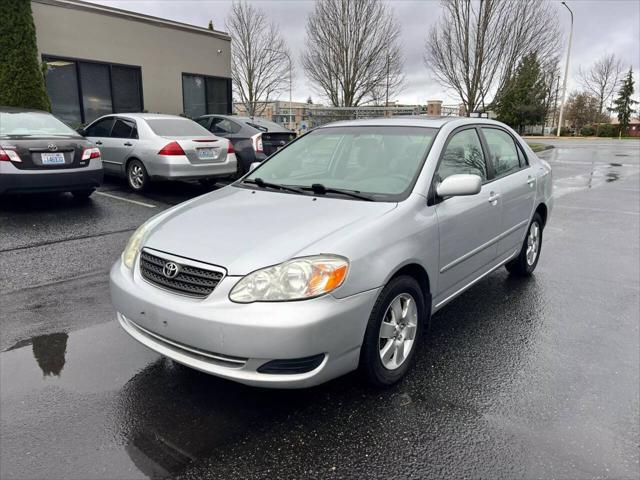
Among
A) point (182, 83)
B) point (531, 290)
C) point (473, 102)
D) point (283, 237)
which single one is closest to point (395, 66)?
point (473, 102)

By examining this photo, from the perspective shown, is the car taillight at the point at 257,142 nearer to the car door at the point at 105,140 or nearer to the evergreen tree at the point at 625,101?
the car door at the point at 105,140

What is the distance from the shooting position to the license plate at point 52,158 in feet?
23.1

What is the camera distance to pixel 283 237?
278cm

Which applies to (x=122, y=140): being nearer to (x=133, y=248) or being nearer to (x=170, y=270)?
(x=133, y=248)

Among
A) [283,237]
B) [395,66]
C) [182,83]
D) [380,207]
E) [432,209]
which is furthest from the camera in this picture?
[395,66]

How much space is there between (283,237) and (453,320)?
78.2 inches

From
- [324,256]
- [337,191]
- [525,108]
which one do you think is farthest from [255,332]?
[525,108]

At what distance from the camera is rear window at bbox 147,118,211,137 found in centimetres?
892

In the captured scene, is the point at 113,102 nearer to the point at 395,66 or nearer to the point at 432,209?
the point at 432,209

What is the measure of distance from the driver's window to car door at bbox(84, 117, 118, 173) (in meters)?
7.27

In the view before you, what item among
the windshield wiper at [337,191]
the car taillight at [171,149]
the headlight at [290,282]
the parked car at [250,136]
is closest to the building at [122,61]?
the parked car at [250,136]

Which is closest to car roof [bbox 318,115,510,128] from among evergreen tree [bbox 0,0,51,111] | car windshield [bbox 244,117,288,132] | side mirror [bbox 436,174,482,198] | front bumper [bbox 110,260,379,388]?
side mirror [bbox 436,174,482,198]

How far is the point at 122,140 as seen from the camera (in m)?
9.20

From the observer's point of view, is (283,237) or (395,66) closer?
(283,237)
